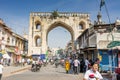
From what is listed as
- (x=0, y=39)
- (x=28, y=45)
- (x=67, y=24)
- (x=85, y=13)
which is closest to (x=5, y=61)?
(x=0, y=39)

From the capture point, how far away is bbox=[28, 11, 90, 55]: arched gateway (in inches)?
2566

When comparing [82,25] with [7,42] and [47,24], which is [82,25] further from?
[7,42]

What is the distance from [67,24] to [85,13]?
5722mm

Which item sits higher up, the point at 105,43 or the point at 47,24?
the point at 47,24

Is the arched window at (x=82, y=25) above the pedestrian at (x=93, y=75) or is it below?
above

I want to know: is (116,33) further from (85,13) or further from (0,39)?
(85,13)

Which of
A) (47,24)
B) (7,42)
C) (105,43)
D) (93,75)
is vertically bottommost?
(93,75)

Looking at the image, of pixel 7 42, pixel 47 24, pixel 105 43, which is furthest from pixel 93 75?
pixel 47 24

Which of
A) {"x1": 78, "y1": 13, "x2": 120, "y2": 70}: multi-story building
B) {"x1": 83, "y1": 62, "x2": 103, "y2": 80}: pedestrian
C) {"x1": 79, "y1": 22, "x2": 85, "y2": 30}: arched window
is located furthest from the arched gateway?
{"x1": 83, "y1": 62, "x2": 103, "y2": 80}: pedestrian

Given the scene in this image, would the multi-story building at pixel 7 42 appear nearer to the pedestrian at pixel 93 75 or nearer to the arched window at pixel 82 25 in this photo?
the arched window at pixel 82 25

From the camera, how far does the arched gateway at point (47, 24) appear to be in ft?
214

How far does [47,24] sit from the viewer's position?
65562 millimetres

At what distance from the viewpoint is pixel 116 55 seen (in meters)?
22.7

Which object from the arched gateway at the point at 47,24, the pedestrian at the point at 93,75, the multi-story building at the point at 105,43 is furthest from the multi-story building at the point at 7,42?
the pedestrian at the point at 93,75
